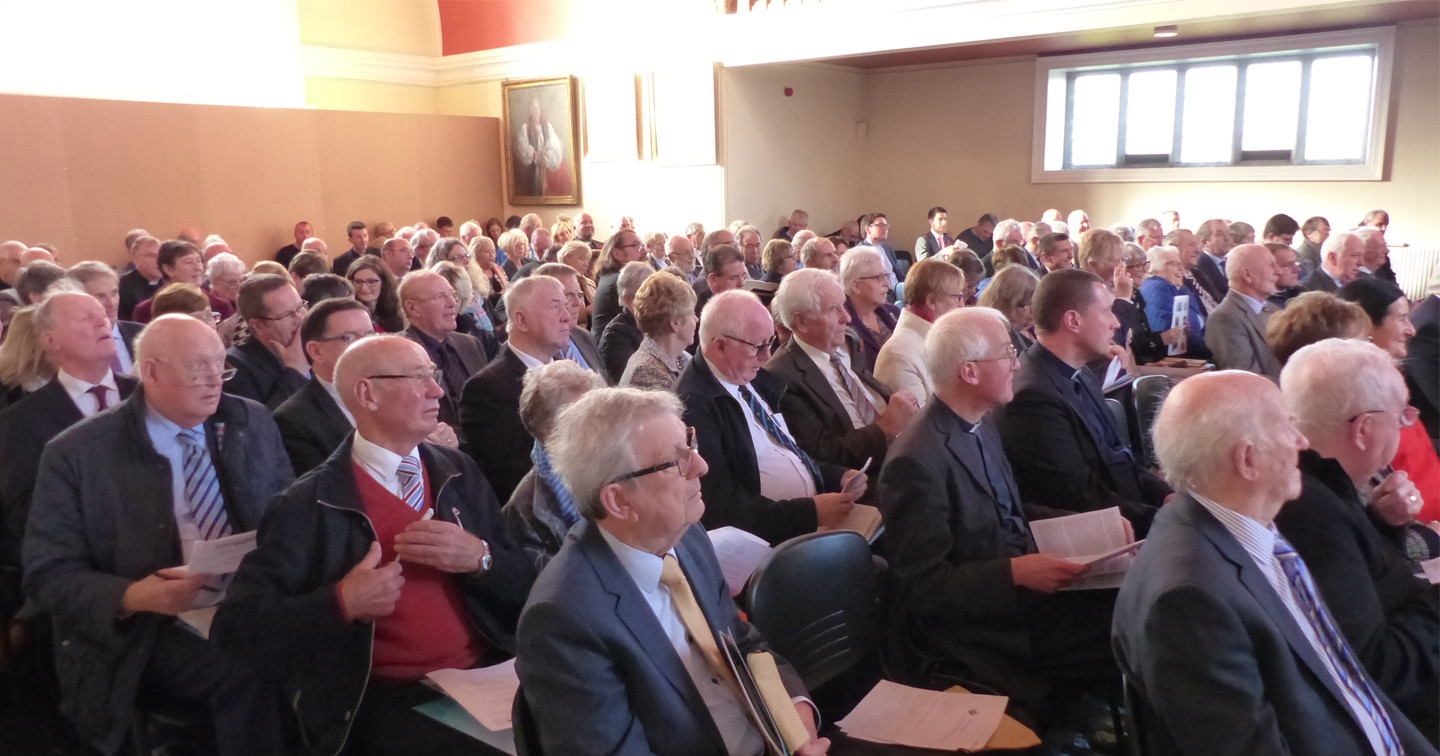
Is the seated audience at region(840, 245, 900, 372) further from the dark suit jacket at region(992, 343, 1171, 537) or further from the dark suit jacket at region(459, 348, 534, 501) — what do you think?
the dark suit jacket at region(459, 348, 534, 501)

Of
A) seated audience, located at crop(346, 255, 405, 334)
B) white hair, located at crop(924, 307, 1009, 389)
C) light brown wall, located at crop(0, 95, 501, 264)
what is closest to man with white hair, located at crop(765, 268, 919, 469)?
white hair, located at crop(924, 307, 1009, 389)

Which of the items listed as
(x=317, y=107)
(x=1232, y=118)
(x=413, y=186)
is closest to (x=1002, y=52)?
(x=1232, y=118)

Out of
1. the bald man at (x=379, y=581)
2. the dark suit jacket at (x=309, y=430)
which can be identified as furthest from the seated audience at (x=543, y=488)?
the dark suit jacket at (x=309, y=430)

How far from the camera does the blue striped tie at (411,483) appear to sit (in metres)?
2.52

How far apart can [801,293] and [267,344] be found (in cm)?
227

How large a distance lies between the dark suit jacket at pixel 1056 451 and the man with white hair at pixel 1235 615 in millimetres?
1219

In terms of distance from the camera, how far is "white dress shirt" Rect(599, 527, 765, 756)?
6.40ft

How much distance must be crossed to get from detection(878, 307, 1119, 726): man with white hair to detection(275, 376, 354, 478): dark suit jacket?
1.86 meters

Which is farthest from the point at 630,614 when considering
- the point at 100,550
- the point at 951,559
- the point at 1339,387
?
the point at 1339,387

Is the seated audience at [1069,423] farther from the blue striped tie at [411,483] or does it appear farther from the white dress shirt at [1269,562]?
the blue striped tie at [411,483]

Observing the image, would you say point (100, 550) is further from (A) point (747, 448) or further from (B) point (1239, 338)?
(B) point (1239, 338)

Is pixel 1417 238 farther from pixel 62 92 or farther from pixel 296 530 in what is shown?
pixel 62 92

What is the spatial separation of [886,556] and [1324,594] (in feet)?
3.63

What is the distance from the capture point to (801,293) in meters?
3.98
